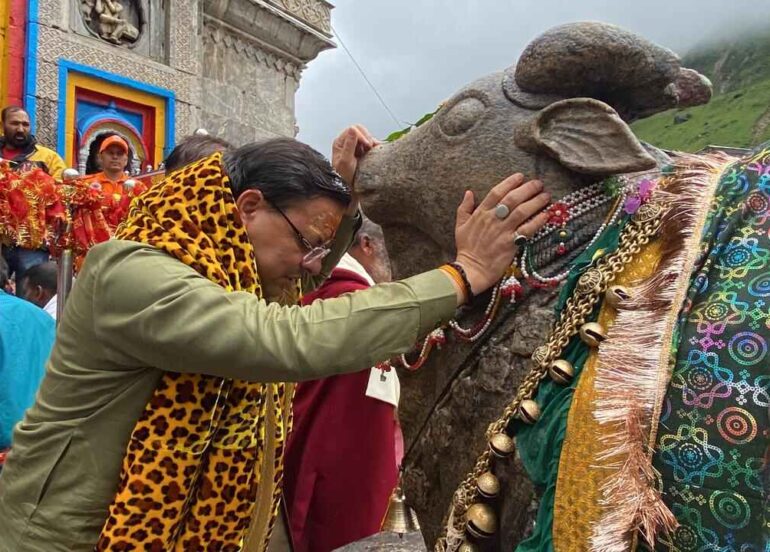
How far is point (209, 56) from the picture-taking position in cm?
871

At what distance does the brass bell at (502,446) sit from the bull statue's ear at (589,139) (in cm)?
53

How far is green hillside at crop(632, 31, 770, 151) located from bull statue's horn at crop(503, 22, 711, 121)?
360 centimetres

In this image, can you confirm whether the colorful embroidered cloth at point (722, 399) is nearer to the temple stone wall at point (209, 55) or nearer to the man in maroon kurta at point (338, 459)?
the man in maroon kurta at point (338, 459)

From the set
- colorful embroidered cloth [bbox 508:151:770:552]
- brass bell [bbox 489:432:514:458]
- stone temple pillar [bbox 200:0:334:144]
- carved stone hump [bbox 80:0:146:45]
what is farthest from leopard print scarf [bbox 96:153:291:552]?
stone temple pillar [bbox 200:0:334:144]

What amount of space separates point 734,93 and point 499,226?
59.9 ft

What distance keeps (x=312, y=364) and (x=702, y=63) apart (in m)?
26.0

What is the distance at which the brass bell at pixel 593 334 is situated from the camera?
1.11 m

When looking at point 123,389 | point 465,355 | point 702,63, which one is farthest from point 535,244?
point 702,63

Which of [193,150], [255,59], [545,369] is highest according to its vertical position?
[255,59]

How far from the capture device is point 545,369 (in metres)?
1.19

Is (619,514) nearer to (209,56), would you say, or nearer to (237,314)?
(237,314)

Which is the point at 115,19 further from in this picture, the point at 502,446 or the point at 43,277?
the point at 502,446

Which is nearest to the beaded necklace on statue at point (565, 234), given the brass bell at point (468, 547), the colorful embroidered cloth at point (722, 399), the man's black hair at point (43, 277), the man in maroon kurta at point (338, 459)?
the colorful embroidered cloth at point (722, 399)

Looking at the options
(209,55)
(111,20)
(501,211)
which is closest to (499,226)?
(501,211)
